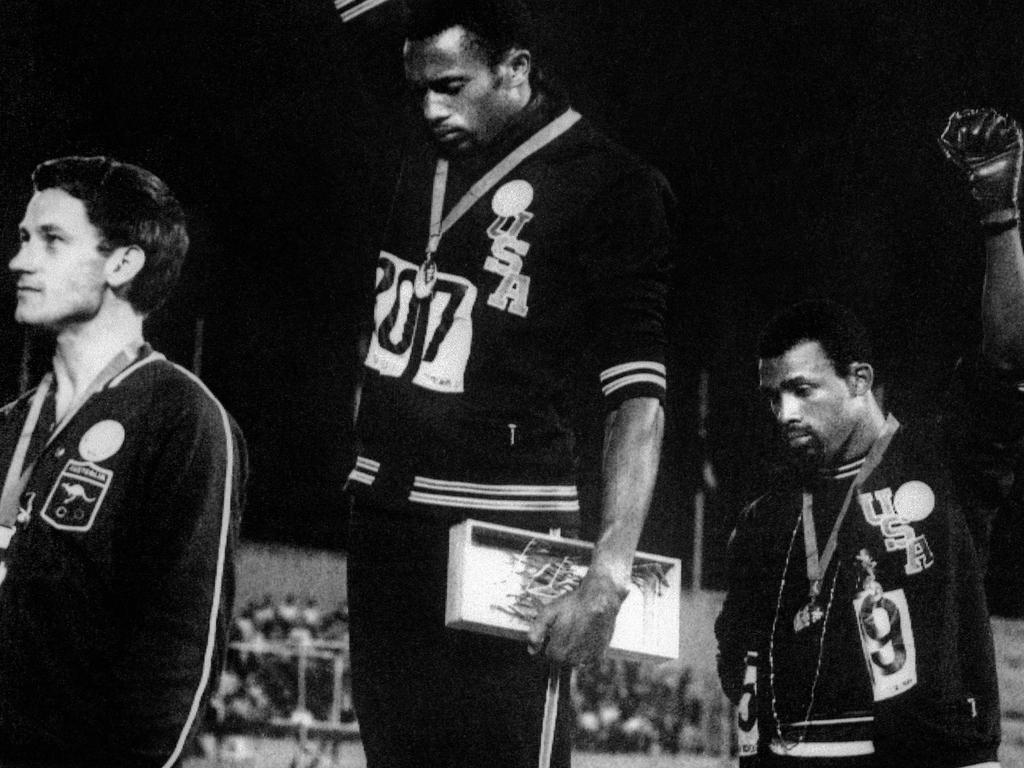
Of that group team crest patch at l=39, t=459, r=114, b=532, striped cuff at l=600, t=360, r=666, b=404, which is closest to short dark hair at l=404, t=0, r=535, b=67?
striped cuff at l=600, t=360, r=666, b=404

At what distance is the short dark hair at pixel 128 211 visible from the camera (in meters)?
1.85

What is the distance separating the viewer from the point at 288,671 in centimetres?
762

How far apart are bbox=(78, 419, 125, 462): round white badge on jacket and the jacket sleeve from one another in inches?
→ 1.8

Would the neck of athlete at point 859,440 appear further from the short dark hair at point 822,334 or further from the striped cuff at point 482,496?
the striped cuff at point 482,496

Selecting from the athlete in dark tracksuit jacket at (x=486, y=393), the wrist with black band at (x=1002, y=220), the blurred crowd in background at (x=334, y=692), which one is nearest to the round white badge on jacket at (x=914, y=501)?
the wrist with black band at (x=1002, y=220)

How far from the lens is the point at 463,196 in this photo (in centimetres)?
168

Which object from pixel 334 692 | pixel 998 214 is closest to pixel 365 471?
pixel 998 214

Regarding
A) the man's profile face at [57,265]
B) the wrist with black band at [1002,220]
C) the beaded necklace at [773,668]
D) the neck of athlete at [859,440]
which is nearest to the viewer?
the man's profile face at [57,265]

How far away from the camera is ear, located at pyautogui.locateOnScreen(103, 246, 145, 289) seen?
1.83 meters

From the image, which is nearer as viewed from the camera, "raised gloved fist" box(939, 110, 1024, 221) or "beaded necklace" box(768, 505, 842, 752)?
"raised gloved fist" box(939, 110, 1024, 221)

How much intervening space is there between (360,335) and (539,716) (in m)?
5.50

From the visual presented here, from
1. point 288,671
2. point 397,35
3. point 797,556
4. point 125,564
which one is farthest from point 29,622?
point 288,671

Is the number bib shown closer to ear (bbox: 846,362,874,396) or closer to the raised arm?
the raised arm

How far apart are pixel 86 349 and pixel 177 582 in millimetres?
392
